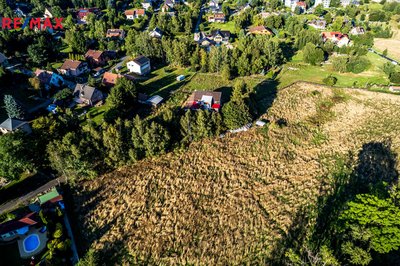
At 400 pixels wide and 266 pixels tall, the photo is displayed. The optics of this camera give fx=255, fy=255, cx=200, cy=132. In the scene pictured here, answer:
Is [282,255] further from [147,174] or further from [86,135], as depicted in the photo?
[86,135]

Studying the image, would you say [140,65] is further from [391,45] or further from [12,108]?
[391,45]

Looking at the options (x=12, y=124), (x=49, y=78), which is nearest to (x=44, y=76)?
(x=49, y=78)

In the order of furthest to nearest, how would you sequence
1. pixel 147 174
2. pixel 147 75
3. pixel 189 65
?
pixel 189 65, pixel 147 75, pixel 147 174

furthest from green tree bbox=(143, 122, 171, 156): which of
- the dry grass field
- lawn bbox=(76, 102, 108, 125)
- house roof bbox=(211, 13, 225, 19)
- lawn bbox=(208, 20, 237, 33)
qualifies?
house roof bbox=(211, 13, 225, 19)

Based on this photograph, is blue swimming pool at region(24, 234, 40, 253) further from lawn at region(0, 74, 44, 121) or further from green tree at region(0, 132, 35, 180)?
lawn at region(0, 74, 44, 121)

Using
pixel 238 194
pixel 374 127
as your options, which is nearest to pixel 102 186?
pixel 238 194

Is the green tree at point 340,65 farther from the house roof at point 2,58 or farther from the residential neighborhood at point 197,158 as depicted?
the house roof at point 2,58
